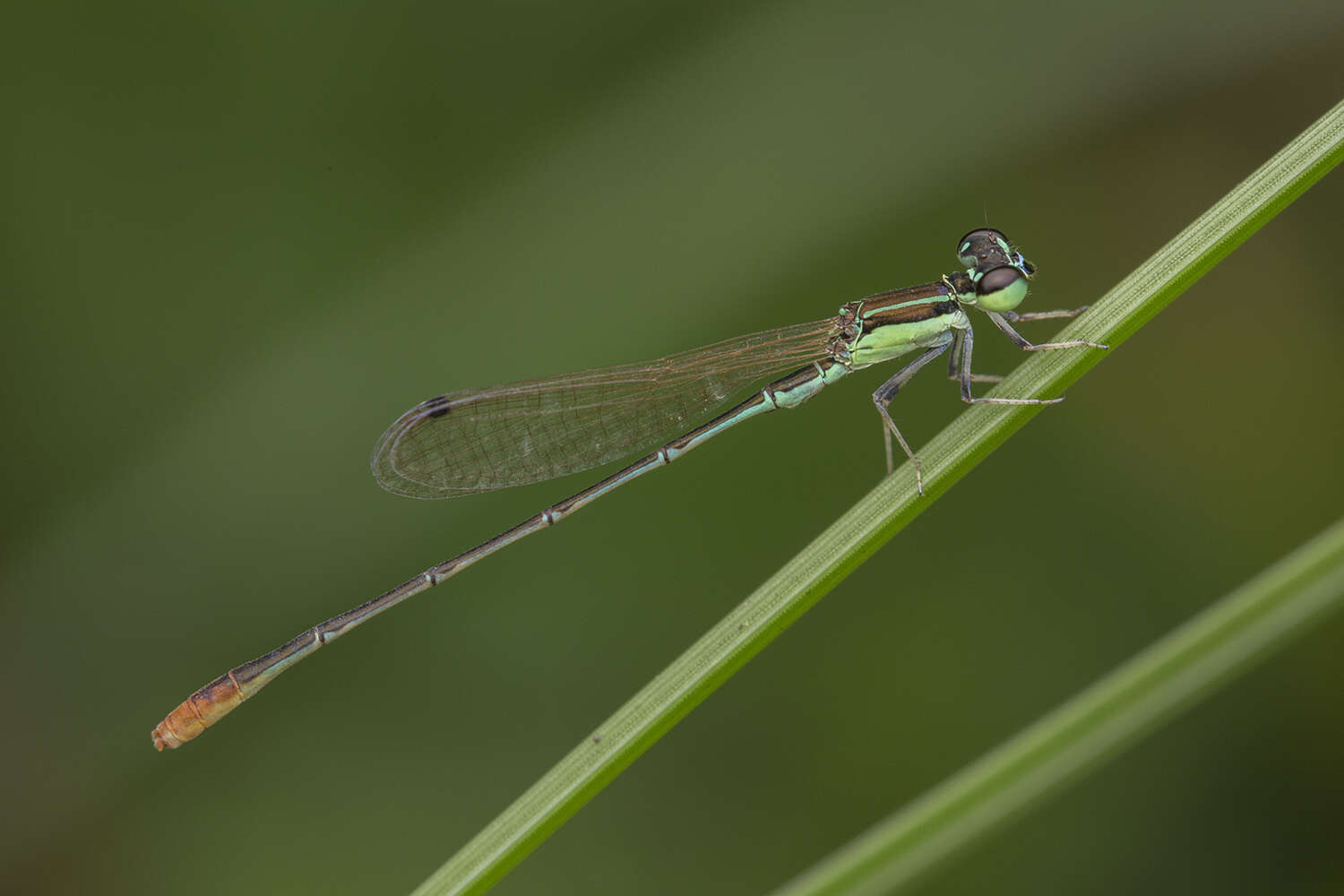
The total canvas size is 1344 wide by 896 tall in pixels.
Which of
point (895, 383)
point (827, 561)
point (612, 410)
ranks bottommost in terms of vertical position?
point (827, 561)

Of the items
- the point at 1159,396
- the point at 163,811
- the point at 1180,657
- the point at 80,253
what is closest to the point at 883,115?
the point at 1159,396

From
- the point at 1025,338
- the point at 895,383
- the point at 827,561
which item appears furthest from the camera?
the point at 895,383

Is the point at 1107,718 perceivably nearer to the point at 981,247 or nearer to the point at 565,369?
the point at 981,247

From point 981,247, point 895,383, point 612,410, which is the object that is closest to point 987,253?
point 981,247

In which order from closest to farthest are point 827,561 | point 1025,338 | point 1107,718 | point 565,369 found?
point 1107,718, point 827,561, point 1025,338, point 565,369

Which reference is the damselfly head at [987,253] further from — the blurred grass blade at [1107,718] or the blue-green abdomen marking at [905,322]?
the blurred grass blade at [1107,718]

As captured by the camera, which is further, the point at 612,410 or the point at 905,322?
the point at 612,410

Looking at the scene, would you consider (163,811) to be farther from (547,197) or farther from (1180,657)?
(1180,657)

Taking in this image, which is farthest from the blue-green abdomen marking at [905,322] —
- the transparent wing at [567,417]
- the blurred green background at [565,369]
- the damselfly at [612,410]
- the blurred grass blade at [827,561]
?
the blurred grass blade at [827,561]
